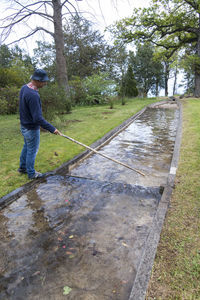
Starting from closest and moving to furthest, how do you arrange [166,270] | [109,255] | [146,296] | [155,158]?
[146,296] < [166,270] < [109,255] < [155,158]

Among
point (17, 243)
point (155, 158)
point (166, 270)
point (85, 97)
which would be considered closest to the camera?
point (166, 270)

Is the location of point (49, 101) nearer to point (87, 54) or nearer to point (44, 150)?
point (44, 150)

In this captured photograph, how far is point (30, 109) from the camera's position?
353 centimetres

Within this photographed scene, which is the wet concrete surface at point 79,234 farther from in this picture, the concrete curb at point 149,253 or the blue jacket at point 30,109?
the blue jacket at point 30,109

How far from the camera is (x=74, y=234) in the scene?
2.55m

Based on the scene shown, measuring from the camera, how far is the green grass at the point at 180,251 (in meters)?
1.74

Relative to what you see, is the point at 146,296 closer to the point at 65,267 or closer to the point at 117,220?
the point at 65,267

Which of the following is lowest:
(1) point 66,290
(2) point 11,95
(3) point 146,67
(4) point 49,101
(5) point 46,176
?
(1) point 66,290

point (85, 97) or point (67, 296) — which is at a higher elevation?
point (85, 97)

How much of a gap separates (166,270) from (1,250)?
1874 millimetres

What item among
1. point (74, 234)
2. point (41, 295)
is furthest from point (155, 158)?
point (41, 295)

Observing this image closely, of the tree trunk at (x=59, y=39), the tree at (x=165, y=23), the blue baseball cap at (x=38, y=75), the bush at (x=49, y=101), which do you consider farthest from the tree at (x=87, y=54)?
the blue baseball cap at (x=38, y=75)

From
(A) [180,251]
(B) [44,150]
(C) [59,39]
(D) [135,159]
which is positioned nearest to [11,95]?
(C) [59,39]

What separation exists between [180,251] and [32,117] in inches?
124
